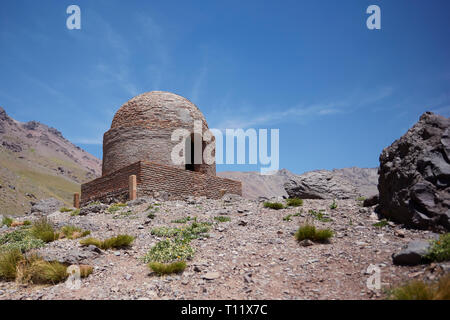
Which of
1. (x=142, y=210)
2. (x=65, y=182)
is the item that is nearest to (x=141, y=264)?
(x=142, y=210)

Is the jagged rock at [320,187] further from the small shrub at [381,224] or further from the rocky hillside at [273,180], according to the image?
the rocky hillside at [273,180]

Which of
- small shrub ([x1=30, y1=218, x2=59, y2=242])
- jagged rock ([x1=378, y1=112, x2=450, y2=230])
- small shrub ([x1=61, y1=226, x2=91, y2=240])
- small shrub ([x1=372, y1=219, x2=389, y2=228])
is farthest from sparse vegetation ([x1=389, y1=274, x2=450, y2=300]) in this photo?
small shrub ([x1=30, y1=218, x2=59, y2=242])

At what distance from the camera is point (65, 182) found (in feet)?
272

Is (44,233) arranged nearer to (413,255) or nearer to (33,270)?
(33,270)

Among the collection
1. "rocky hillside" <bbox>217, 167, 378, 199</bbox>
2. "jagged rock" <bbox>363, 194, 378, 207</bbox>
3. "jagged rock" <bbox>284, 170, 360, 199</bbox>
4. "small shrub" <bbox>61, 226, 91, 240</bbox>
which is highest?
"rocky hillside" <bbox>217, 167, 378, 199</bbox>

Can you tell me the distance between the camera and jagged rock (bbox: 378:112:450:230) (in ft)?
19.1

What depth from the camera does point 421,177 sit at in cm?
620

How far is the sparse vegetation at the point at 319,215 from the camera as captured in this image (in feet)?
24.8

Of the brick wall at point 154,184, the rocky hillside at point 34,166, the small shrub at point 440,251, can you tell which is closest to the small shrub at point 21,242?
the brick wall at point 154,184

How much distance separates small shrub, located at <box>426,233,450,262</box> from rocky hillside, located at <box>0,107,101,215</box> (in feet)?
178

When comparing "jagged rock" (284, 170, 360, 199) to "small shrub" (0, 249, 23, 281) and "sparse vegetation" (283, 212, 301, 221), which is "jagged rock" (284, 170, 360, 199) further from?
"small shrub" (0, 249, 23, 281)

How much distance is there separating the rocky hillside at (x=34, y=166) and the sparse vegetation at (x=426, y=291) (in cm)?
5415

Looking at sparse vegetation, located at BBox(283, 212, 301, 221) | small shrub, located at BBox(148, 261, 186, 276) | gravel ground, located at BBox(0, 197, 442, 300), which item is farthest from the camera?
sparse vegetation, located at BBox(283, 212, 301, 221)

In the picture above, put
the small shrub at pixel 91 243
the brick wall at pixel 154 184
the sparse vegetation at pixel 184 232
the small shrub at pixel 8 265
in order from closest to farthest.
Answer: the small shrub at pixel 8 265 < the small shrub at pixel 91 243 < the sparse vegetation at pixel 184 232 < the brick wall at pixel 154 184
